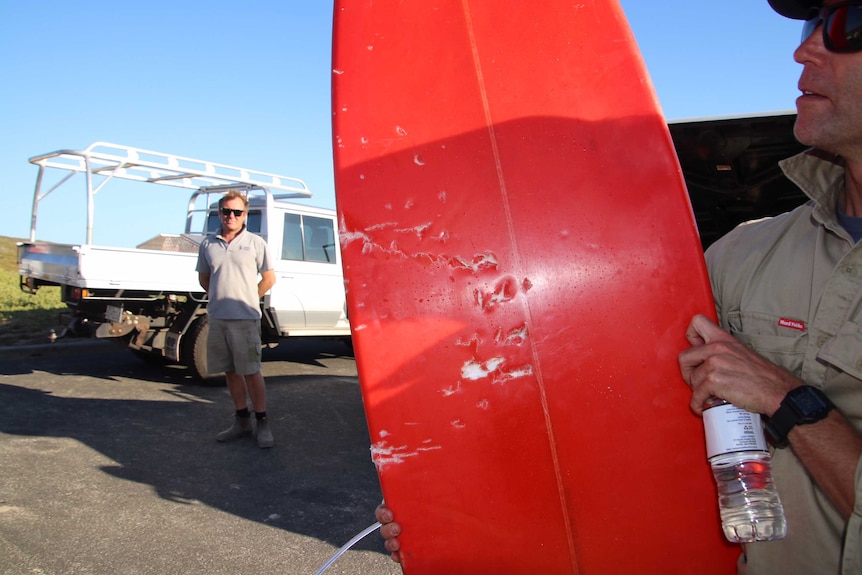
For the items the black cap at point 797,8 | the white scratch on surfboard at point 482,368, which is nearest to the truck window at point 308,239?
the white scratch on surfboard at point 482,368

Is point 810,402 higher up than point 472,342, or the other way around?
point 472,342

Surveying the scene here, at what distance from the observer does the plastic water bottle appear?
127 cm

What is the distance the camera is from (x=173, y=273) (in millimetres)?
7426

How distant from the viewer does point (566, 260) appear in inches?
59.0

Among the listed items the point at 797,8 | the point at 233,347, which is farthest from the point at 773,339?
the point at 233,347

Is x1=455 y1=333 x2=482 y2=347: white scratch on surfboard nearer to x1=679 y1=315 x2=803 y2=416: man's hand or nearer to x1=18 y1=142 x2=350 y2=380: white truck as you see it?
x1=679 y1=315 x2=803 y2=416: man's hand

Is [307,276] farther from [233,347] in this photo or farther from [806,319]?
[806,319]

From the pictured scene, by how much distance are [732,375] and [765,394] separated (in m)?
0.07

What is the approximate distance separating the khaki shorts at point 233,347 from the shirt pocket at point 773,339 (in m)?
4.35

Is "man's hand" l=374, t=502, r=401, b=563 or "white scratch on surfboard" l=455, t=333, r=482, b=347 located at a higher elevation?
"white scratch on surfboard" l=455, t=333, r=482, b=347

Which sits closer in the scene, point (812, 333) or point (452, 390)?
point (812, 333)

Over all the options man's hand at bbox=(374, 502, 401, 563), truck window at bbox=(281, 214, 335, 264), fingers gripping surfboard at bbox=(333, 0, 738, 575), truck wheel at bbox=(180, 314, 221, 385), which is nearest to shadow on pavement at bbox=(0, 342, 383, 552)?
truck wheel at bbox=(180, 314, 221, 385)

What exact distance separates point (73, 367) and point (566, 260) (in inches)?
325

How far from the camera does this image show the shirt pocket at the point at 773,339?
1.36 metres
